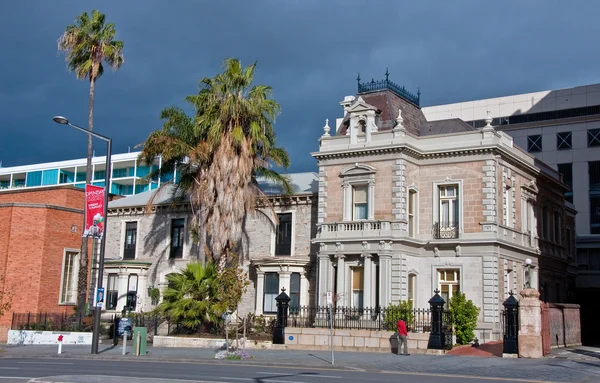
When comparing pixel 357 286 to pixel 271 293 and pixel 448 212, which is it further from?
pixel 448 212

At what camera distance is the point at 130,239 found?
48.2m

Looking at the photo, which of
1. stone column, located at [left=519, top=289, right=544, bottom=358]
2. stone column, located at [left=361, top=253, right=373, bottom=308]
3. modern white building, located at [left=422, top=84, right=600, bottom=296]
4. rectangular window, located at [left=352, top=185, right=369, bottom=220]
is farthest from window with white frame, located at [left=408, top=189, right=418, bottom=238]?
modern white building, located at [left=422, top=84, right=600, bottom=296]

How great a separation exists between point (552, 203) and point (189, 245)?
2290 centimetres

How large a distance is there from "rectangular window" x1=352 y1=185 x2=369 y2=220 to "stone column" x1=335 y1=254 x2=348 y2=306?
2362 millimetres

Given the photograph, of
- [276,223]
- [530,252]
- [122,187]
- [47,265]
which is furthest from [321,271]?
[122,187]

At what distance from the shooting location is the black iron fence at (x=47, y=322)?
122ft

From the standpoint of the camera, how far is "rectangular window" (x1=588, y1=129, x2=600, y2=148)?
71750 millimetres

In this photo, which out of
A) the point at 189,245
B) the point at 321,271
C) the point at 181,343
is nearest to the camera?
the point at 181,343

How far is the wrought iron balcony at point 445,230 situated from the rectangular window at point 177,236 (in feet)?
54.2

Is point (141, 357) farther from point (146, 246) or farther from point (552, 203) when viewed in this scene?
point (552, 203)

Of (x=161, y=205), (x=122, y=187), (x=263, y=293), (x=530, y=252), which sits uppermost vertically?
(x=122, y=187)

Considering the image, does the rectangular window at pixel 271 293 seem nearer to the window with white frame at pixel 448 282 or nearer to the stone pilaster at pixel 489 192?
the window with white frame at pixel 448 282

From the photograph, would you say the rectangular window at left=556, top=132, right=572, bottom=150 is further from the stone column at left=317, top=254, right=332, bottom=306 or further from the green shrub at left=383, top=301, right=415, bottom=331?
the green shrub at left=383, top=301, right=415, bottom=331

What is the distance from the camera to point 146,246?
47250mm
